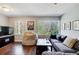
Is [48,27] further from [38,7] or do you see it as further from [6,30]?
[6,30]

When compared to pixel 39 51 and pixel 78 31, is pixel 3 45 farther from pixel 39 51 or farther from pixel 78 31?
pixel 78 31

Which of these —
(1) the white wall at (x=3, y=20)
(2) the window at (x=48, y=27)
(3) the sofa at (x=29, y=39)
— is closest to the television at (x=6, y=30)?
(1) the white wall at (x=3, y=20)

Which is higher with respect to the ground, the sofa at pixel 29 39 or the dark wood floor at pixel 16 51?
the sofa at pixel 29 39

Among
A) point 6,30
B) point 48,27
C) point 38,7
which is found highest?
point 38,7

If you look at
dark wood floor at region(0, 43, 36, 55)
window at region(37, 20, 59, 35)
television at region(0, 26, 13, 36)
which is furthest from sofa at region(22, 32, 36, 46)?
dark wood floor at region(0, 43, 36, 55)

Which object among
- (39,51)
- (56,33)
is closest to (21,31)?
(56,33)

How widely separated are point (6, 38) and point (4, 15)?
1.17m

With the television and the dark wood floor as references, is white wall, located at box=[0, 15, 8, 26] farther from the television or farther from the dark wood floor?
the dark wood floor

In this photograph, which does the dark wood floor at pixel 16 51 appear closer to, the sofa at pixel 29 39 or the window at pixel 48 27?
the window at pixel 48 27

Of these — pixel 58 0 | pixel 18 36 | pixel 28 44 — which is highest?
pixel 58 0

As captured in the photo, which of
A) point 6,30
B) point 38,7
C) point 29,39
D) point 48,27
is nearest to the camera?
point 38,7

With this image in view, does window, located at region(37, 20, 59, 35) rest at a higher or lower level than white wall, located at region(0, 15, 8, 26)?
lower

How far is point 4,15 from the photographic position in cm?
551

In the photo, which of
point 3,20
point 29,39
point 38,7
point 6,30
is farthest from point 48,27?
point 3,20
